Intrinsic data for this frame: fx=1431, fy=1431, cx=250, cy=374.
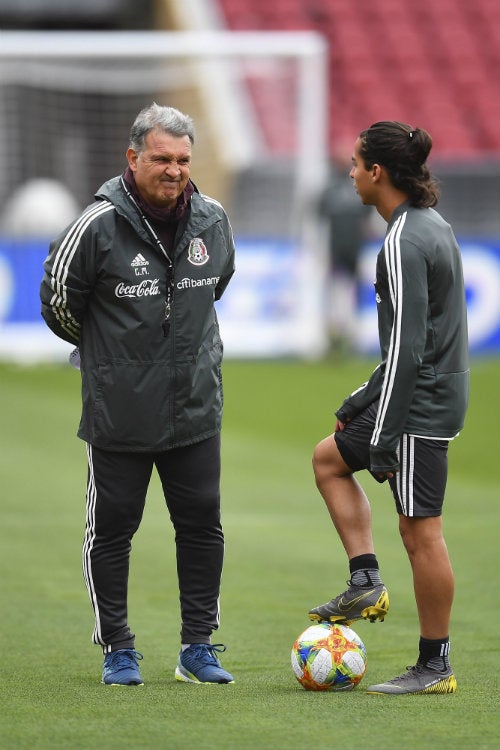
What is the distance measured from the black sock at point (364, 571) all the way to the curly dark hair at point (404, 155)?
130cm

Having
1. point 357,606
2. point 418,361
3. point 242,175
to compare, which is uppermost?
point 242,175

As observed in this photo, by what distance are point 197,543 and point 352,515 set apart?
0.59 m

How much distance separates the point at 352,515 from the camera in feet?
17.4

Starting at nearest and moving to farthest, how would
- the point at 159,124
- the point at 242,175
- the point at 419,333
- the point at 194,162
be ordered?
the point at 419,333
the point at 159,124
the point at 194,162
the point at 242,175

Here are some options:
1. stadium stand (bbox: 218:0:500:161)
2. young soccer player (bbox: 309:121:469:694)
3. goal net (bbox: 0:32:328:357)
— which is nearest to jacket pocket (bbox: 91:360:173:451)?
young soccer player (bbox: 309:121:469:694)

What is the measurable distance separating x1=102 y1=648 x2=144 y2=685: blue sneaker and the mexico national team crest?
4.77ft

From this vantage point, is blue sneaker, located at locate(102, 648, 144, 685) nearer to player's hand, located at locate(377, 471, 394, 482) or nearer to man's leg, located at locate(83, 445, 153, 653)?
man's leg, located at locate(83, 445, 153, 653)

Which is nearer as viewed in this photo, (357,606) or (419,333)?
(419,333)

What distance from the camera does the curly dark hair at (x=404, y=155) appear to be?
4.91 metres

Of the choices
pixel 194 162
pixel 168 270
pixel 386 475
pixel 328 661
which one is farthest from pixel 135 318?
pixel 194 162

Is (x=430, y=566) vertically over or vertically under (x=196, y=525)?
under

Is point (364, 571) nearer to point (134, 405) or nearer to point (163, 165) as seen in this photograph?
point (134, 405)

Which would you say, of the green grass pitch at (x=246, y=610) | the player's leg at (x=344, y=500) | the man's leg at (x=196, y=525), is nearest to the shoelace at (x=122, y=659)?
the green grass pitch at (x=246, y=610)

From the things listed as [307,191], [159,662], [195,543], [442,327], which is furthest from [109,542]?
[307,191]
